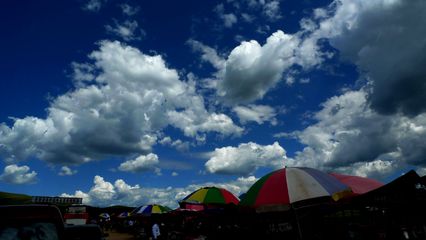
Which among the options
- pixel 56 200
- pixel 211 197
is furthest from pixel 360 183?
pixel 56 200

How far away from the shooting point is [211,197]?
68.9 ft

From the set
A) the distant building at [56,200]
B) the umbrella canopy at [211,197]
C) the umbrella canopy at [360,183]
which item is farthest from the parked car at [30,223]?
the umbrella canopy at [211,197]

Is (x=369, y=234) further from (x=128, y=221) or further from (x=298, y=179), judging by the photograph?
(x=128, y=221)

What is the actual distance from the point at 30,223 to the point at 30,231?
5.0 inches

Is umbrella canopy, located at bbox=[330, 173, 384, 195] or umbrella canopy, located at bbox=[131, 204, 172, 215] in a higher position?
A: umbrella canopy, located at bbox=[131, 204, 172, 215]

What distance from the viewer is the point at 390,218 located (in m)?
9.81

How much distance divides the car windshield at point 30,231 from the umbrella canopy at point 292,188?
585 centimetres

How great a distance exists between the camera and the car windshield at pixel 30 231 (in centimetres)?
529

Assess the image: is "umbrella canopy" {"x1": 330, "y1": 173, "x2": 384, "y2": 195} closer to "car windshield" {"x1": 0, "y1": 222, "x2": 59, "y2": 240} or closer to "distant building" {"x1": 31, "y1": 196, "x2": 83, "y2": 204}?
"car windshield" {"x1": 0, "y1": 222, "x2": 59, "y2": 240}

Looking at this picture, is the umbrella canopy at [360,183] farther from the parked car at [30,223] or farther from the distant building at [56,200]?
the distant building at [56,200]

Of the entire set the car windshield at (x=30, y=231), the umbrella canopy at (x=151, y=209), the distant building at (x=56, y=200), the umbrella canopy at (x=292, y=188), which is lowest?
the car windshield at (x=30, y=231)

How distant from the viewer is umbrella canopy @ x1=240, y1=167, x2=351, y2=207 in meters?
9.59

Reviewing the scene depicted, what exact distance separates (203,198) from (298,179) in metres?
11.4

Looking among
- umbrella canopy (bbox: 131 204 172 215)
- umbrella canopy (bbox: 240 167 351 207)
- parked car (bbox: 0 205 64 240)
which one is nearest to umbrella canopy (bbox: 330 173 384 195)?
umbrella canopy (bbox: 240 167 351 207)
